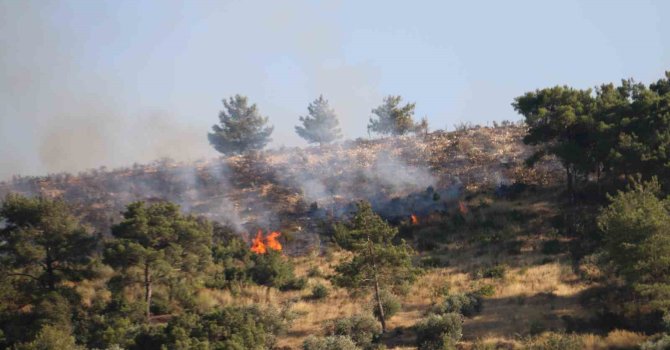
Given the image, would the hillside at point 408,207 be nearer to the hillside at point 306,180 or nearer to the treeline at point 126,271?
the hillside at point 306,180

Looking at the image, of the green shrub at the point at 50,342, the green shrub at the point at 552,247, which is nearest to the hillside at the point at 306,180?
the green shrub at the point at 552,247

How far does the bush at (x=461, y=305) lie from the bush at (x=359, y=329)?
2905mm

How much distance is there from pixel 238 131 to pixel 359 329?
38.7 m

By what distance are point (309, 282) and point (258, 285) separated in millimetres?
2601

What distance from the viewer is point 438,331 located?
71.3ft

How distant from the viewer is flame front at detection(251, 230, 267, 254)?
1367 inches

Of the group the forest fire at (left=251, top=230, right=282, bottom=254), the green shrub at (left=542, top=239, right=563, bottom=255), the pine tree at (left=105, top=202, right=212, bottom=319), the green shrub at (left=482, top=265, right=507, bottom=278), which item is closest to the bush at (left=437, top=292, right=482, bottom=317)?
the green shrub at (left=482, top=265, right=507, bottom=278)

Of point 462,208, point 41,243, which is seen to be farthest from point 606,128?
point 41,243

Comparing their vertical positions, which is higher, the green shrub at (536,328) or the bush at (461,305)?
the bush at (461,305)

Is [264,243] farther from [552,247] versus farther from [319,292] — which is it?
[552,247]

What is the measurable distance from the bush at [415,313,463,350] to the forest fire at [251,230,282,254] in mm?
14017

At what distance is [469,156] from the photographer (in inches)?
1911

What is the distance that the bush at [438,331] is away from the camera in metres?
21.1

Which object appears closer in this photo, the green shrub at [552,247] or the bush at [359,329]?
the bush at [359,329]
